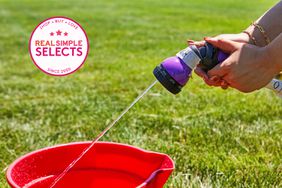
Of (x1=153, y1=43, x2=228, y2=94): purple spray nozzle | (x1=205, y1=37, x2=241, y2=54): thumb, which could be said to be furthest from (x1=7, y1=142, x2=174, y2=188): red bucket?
(x1=205, y1=37, x2=241, y2=54): thumb

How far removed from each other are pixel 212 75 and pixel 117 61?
132 inches

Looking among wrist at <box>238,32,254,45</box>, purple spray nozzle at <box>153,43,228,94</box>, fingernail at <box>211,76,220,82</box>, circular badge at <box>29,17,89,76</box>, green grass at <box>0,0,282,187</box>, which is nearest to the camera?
purple spray nozzle at <box>153,43,228,94</box>

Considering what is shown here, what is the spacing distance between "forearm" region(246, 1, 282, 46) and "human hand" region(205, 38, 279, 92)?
→ 321 millimetres

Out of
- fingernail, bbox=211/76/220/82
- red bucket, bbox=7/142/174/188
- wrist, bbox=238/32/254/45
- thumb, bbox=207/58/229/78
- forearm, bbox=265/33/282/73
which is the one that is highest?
forearm, bbox=265/33/282/73

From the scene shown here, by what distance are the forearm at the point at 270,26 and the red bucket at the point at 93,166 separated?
0.63 meters

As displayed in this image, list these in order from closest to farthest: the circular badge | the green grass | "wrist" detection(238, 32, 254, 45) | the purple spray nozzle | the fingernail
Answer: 1. the purple spray nozzle
2. the fingernail
3. "wrist" detection(238, 32, 254, 45)
4. the green grass
5. the circular badge

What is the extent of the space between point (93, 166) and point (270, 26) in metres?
0.86

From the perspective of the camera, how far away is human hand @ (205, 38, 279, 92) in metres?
1.66

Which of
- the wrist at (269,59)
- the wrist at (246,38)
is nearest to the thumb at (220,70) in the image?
the wrist at (269,59)

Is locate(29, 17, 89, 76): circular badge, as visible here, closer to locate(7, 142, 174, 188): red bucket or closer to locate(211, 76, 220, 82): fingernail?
locate(7, 142, 174, 188): red bucket

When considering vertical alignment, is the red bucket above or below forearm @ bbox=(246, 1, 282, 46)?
below

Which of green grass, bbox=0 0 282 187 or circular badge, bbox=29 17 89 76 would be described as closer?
green grass, bbox=0 0 282 187

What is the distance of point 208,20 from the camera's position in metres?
9.43

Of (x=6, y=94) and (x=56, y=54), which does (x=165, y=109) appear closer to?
(x=56, y=54)
